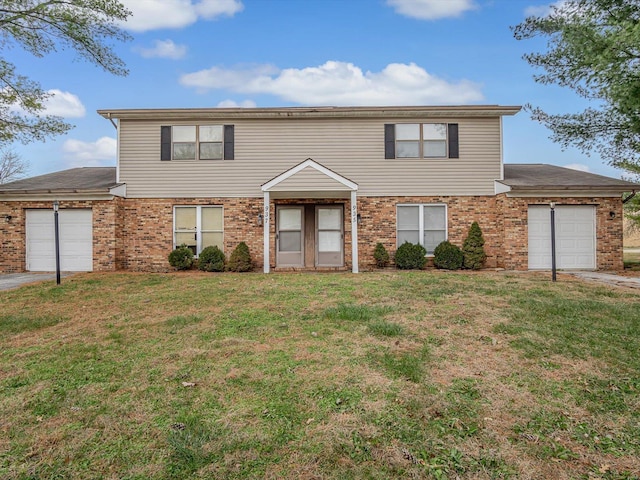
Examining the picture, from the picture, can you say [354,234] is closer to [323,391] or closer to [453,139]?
[453,139]

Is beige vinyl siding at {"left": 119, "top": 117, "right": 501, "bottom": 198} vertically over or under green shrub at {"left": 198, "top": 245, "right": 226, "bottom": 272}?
over

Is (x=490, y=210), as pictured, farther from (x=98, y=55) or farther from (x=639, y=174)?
(x=98, y=55)

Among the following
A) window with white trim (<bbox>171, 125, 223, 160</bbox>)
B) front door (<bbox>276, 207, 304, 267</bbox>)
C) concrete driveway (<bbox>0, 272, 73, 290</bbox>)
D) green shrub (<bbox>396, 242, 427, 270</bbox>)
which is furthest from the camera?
front door (<bbox>276, 207, 304, 267</bbox>)

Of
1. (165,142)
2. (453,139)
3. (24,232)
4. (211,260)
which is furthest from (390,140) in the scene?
(24,232)

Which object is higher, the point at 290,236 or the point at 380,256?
the point at 290,236

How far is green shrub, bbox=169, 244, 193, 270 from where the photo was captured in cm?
1238

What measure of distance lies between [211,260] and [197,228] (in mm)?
1512

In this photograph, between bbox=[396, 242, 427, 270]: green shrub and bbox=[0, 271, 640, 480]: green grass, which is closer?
bbox=[0, 271, 640, 480]: green grass

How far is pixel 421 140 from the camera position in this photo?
42.5 feet

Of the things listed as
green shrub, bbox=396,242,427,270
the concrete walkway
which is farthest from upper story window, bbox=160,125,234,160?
the concrete walkway

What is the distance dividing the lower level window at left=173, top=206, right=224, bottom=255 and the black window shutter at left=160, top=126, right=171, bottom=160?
1870 mm

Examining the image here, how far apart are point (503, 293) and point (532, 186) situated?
593 cm

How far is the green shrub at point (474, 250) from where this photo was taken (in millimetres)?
12305

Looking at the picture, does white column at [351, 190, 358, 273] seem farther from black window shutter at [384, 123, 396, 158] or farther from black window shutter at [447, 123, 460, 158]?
black window shutter at [447, 123, 460, 158]
